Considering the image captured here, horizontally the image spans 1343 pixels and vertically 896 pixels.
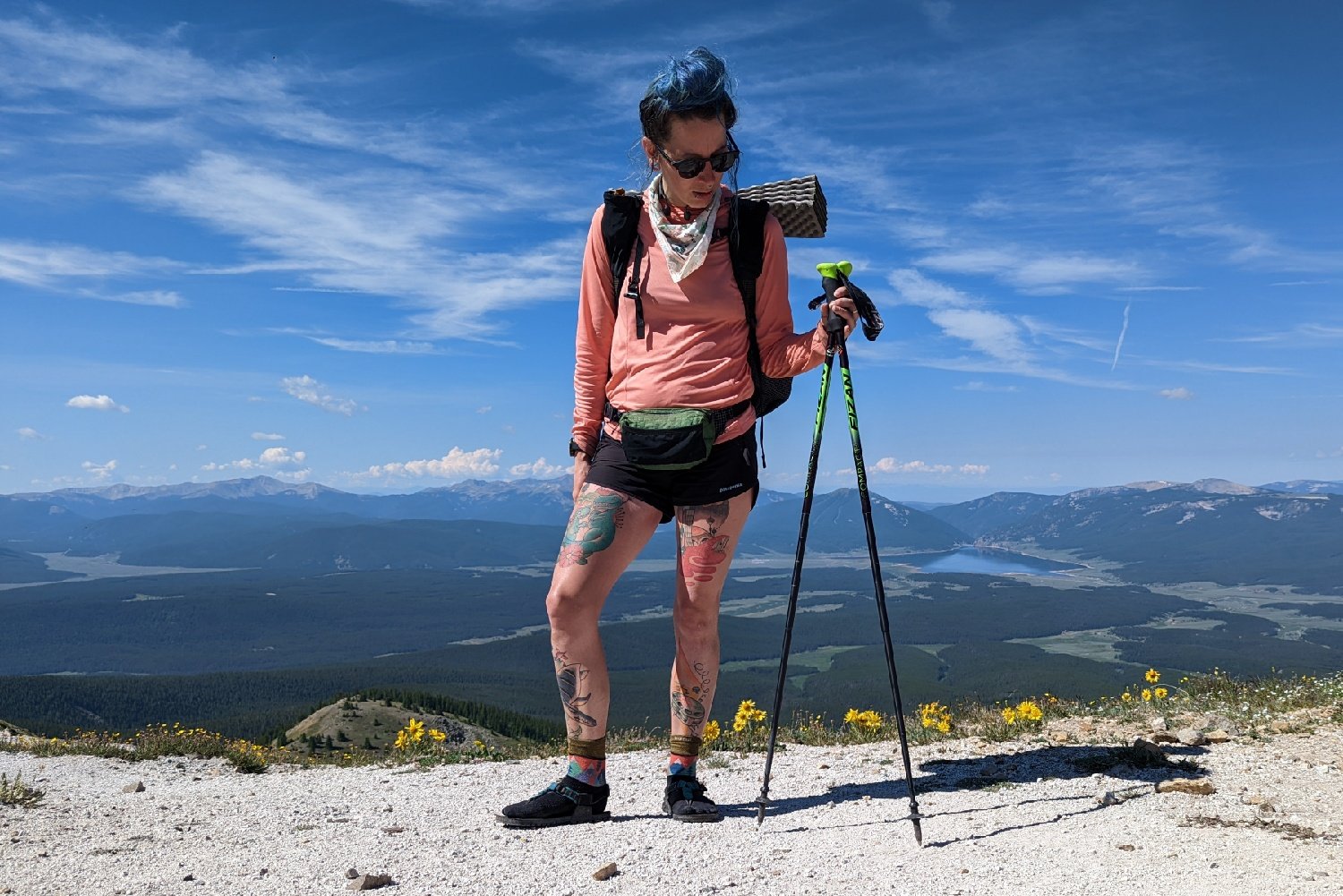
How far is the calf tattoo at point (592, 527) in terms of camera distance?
4.90 m

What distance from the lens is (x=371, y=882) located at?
4.24m

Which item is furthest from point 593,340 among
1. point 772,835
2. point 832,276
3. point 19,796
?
point 19,796

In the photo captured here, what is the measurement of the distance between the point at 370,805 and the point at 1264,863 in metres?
5.41

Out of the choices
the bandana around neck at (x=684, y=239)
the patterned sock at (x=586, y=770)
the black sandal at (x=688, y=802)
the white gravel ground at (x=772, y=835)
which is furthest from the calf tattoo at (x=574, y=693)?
the bandana around neck at (x=684, y=239)

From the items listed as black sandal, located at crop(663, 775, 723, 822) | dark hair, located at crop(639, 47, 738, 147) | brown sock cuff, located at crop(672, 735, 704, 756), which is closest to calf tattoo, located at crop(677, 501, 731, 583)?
brown sock cuff, located at crop(672, 735, 704, 756)

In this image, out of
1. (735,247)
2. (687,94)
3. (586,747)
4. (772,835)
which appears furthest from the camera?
(586,747)

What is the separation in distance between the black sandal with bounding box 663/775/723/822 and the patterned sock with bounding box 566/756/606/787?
0.47m

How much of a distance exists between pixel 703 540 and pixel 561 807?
6.01 ft

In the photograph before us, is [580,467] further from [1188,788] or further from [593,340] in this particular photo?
[1188,788]

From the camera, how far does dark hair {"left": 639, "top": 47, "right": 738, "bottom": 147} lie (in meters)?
4.78

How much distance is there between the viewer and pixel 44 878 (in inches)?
171

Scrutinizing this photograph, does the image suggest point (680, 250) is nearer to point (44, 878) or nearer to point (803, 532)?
point (803, 532)

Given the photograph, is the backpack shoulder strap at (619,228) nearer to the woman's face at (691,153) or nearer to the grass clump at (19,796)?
the woman's face at (691,153)

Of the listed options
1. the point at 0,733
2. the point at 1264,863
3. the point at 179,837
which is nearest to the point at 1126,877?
the point at 1264,863
